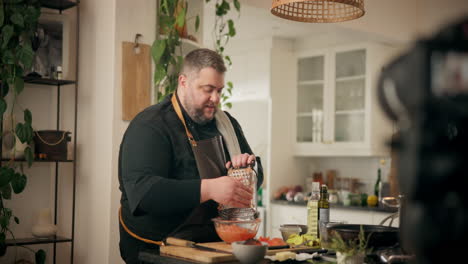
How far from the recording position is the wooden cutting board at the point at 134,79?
328cm

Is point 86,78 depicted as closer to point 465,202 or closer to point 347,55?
point 465,202

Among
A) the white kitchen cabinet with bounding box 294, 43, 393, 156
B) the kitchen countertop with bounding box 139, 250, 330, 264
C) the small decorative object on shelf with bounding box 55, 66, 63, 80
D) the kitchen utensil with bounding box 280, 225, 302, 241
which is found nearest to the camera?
the kitchen countertop with bounding box 139, 250, 330, 264

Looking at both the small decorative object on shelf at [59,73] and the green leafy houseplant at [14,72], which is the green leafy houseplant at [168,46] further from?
the green leafy houseplant at [14,72]

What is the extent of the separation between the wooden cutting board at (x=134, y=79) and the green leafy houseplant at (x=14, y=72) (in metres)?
0.51

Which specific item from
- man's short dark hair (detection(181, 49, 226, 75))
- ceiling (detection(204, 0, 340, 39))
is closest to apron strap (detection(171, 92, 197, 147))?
man's short dark hair (detection(181, 49, 226, 75))

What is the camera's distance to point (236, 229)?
2186mm

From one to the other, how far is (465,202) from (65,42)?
2800mm

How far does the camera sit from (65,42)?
3299 mm

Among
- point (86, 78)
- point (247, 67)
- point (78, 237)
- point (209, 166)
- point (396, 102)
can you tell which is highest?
point (247, 67)

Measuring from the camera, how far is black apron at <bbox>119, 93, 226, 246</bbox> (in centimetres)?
239

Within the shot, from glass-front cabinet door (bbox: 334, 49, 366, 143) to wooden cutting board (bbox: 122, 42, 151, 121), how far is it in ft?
10.2

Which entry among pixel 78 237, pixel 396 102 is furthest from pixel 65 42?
pixel 396 102

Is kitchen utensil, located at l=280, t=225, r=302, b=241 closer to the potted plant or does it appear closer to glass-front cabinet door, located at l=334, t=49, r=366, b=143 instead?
the potted plant

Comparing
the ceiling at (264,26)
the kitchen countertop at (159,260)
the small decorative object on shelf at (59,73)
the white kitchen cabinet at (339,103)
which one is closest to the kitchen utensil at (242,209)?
the kitchen countertop at (159,260)
